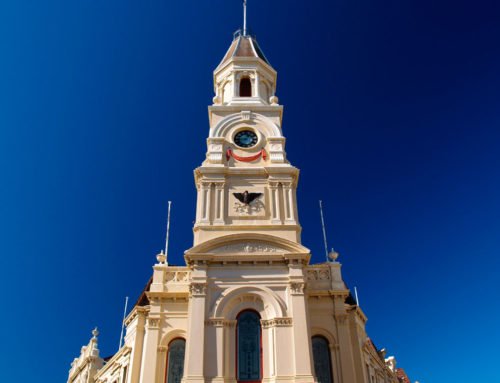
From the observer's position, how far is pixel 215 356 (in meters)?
24.6

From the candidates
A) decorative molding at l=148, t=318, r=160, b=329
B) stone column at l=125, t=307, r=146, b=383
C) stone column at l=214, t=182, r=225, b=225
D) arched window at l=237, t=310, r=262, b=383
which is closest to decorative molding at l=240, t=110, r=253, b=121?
stone column at l=214, t=182, r=225, b=225

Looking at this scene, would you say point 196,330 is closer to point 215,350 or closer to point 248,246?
point 215,350

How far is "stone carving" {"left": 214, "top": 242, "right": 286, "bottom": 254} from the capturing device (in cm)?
2778

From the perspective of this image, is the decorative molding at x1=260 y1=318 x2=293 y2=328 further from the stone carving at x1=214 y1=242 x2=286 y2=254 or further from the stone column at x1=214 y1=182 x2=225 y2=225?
the stone column at x1=214 y1=182 x2=225 y2=225

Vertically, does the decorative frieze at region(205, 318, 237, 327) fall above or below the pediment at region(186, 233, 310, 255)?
below

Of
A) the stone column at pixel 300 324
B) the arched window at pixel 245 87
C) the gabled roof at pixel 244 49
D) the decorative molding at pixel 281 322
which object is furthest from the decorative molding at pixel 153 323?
the gabled roof at pixel 244 49

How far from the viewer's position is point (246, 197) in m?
31.1

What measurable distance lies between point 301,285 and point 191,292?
620 cm

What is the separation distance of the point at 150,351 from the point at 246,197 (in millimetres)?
11192

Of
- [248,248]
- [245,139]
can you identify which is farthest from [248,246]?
[245,139]

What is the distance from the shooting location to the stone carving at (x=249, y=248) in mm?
27781

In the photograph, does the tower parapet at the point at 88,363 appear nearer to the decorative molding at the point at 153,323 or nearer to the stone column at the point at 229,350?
the decorative molding at the point at 153,323

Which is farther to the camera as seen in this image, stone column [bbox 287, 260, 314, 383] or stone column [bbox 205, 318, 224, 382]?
stone column [bbox 205, 318, 224, 382]

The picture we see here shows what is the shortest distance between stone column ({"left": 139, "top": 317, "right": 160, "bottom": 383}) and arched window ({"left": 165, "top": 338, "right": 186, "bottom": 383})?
854 millimetres
